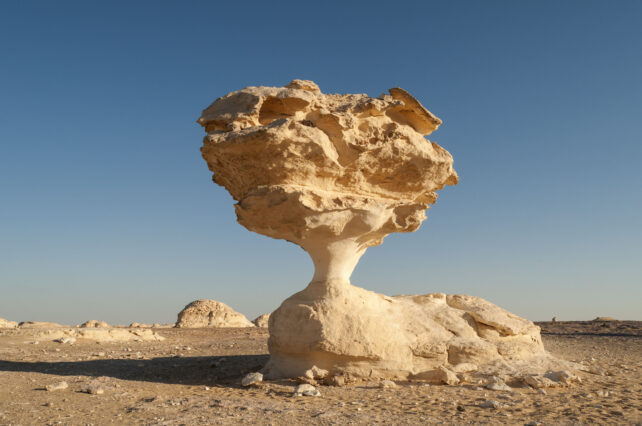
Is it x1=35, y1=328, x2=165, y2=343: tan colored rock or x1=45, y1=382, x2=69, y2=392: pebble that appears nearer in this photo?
x1=45, y1=382, x2=69, y2=392: pebble

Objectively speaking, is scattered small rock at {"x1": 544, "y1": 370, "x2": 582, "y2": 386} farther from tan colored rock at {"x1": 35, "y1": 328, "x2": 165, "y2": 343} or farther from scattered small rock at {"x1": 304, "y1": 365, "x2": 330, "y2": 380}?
tan colored rock at {"x1": 35, "y1": 328, "x2": 165, "y2": 343}

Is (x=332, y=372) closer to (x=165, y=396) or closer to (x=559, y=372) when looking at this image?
(x=165, y=396)

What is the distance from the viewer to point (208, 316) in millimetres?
22953

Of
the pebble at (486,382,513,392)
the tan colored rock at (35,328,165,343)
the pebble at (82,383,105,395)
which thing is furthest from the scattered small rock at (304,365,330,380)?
the tan colored rock at (35,328,165,343)

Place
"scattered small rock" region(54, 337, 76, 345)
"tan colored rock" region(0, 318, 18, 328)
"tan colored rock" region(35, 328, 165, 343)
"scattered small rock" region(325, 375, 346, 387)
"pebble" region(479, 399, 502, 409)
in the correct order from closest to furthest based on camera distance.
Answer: "pebble" region(479, 399, 502, 409) → "scattered small rock" region(325, 375, 346, 387) → "scattered small rock" region(54, 337, 76, 345) → "tan colored rock" region(35, 328, 165, 343) → "tan colored rock" region(0, 318, 18, 328)

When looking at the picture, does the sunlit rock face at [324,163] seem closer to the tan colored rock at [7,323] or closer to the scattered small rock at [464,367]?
the scattered small rock at [464,367]

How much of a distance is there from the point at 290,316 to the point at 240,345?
6.87 metres

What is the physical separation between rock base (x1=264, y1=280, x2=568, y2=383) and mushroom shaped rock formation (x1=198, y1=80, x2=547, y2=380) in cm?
2

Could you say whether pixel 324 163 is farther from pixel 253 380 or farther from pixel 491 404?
pixel 491 404

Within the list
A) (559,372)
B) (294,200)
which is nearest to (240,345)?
(294,200)

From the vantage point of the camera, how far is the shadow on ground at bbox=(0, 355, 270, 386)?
870 centimetres

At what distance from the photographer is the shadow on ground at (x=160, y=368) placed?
8.70 meters

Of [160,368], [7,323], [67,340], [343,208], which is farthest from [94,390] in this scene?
[7,323]

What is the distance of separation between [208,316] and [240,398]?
16652 mm
